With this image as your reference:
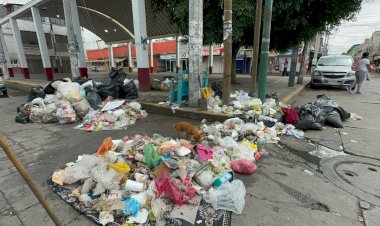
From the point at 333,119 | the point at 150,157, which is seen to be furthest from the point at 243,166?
the point at 333,119

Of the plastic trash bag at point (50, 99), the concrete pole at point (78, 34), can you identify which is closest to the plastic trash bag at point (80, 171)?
the plastic trash bag at point (50, 99)

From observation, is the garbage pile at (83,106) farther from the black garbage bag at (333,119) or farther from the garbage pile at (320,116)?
the black garbage bag at (333,119)

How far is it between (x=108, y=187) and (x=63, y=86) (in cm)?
537

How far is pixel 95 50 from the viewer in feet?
151

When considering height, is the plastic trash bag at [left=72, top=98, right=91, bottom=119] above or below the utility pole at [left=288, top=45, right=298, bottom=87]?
below

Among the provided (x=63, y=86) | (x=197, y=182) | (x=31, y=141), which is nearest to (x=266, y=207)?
(x=197, y=182)

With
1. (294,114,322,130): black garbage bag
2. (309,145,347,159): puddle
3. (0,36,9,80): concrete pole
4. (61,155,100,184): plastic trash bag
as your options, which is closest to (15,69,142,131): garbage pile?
(61,155,100,184): plastic trash bag

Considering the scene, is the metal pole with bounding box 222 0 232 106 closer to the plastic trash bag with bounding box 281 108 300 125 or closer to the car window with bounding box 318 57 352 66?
the plastic trash bag with bounding box 281 108 300 125

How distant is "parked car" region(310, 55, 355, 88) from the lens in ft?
33.6

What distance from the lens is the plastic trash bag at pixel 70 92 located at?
253 inches

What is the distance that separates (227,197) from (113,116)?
162 inches

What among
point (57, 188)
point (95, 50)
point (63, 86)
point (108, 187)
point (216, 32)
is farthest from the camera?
point (95, 50)

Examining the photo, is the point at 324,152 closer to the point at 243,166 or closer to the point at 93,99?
the point at 243,166

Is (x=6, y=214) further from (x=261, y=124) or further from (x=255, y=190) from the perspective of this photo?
(x=261, y=124)
